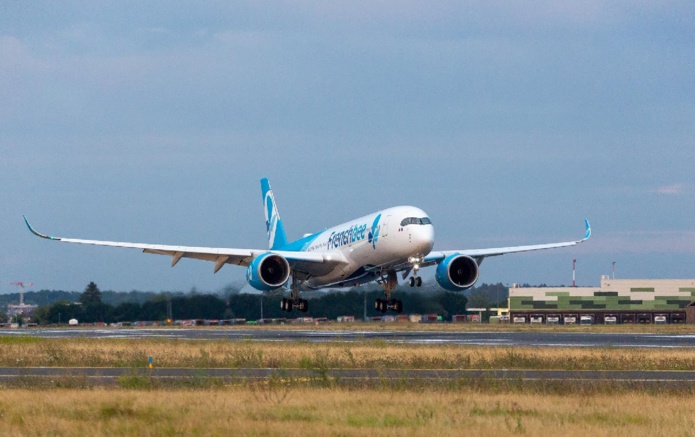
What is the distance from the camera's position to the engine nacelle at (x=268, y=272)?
57.8 m

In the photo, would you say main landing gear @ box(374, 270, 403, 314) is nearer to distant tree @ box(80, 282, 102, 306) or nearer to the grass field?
the grass field

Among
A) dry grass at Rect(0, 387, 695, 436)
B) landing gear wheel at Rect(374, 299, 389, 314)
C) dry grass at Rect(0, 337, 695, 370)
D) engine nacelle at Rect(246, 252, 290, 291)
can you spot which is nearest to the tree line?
landing gear wheel at Rect(374, 299, 389, 314)

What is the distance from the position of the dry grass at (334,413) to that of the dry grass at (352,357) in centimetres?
708

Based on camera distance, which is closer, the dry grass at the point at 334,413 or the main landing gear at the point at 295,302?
the dry grass at the point at 334,413

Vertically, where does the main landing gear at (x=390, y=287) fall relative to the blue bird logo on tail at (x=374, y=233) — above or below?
below

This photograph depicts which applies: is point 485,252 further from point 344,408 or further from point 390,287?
point 344,408

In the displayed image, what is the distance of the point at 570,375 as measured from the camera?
29.6m

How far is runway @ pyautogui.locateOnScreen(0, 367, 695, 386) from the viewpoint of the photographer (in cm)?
2741

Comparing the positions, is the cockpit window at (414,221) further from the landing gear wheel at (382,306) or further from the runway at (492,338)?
the landing gear wheel at (382,306)

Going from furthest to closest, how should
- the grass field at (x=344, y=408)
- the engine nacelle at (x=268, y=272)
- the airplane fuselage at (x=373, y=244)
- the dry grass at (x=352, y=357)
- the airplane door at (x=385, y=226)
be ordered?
the engine nacelle at (x=268, y=272), the airplane door at (x=385, y=226), the airplane fuselage at (x=373, y=244), the dry grass at (x=352, y=357), the grass field at (x=344, y=408)

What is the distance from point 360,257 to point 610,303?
7211 cm

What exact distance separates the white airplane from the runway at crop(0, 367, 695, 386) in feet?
70.5

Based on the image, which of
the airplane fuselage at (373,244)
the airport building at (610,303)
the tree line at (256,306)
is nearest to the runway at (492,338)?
the airplane fuselage at (373,244)

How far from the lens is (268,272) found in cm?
5891
